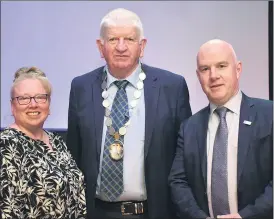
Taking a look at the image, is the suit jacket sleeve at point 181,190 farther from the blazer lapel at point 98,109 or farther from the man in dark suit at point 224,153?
the blazer lapel at point 98,109

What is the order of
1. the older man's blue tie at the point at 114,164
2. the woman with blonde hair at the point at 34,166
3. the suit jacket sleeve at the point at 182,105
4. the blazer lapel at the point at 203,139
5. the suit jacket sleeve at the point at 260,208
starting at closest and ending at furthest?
the woman with blonde hair at the point at 34,166, the suit jacket sleeve at the point at 260,208, the blazer lapel at the point at 203,139, the older man's blue tie at the point at 114,164, the suit jacket sleeve at the point at 182,105

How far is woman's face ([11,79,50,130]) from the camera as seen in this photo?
2.41m

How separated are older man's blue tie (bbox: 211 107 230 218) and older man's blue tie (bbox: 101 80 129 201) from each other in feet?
1.65

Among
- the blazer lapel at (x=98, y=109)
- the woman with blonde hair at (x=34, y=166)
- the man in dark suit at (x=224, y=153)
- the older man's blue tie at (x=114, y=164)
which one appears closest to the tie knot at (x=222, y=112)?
the man in dark suit at (x=224, y=153)

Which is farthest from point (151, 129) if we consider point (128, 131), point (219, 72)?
point (219, 72)

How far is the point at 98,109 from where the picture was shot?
9.01 feet

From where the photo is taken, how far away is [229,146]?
8.05ft

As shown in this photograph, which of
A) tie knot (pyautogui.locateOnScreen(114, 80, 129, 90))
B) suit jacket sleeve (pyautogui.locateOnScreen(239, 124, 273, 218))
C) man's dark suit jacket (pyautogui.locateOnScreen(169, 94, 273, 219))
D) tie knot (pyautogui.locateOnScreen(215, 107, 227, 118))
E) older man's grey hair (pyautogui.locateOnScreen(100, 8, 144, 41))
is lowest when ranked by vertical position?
suit jacket sleeve (pyautogui.locateOnScreen(239, 124, 273, 218))

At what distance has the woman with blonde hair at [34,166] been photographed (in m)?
2.20

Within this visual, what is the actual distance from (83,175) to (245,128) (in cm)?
87

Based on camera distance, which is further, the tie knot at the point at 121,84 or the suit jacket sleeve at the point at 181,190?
the tie knot at the point at 121,84

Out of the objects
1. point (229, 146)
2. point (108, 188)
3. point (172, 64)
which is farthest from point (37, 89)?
point (172, 64)

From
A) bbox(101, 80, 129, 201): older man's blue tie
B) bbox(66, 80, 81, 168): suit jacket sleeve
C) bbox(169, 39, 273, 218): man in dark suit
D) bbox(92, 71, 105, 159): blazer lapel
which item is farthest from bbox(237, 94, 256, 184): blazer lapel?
bbox(66, 80, 81, 168): suit jacket sleeve

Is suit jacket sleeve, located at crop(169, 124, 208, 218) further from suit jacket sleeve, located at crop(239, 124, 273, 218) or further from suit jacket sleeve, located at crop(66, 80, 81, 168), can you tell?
suit jacket sleeve, located at crop(66, 80, 81, 168)
